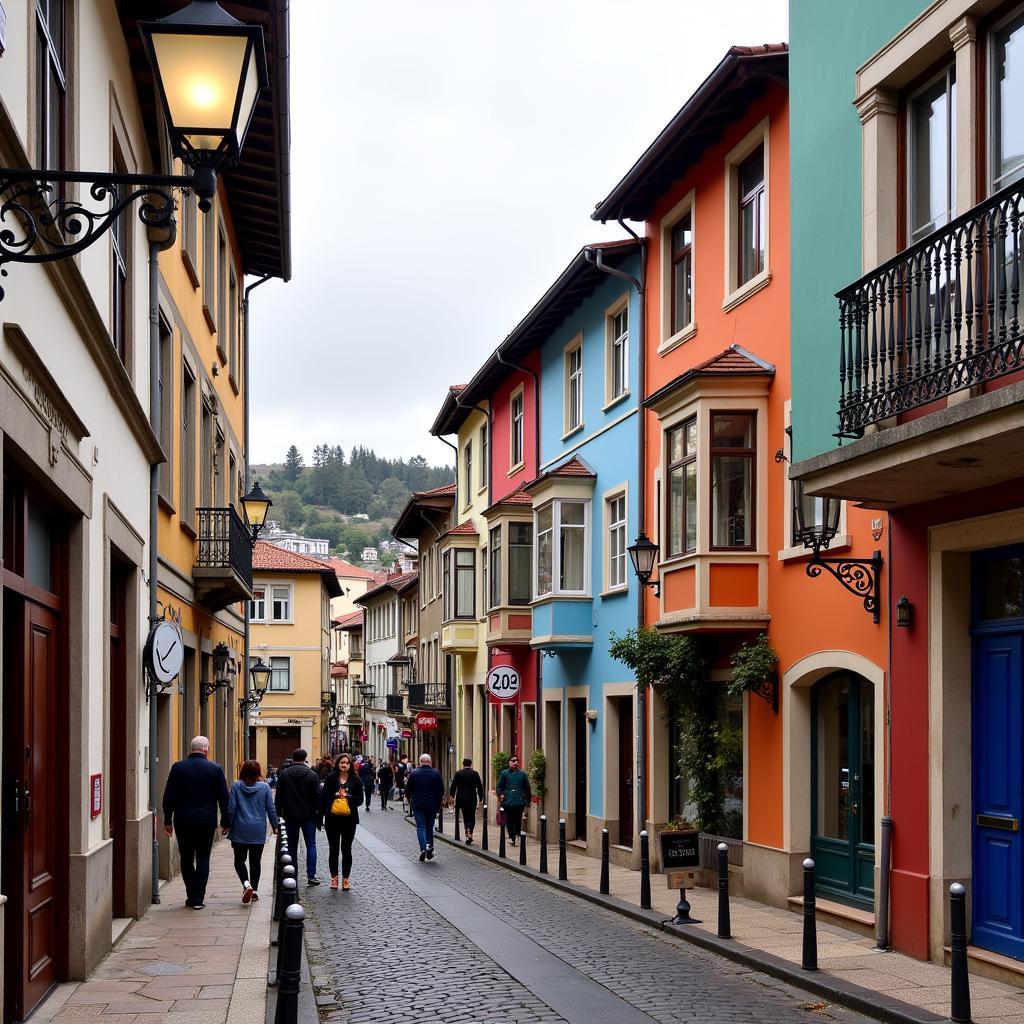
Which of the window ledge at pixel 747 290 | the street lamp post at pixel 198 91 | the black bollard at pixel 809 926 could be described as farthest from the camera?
the window ledge at pixel 747 290

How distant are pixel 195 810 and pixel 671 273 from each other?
1042 centimetres

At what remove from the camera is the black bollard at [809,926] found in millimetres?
10812

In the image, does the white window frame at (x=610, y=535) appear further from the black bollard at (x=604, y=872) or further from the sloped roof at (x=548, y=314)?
the black bollard at (x=604, y=872)

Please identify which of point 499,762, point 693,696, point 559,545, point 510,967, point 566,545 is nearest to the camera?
point 510,967

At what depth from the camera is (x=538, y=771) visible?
27109 mm

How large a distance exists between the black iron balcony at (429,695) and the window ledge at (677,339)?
2290cm

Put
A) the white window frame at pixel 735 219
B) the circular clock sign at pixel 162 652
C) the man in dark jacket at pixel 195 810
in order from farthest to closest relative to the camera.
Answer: the white window frame at pixel 735 219 < the man in dark jacket at pixel 195 810 < the circular clock sign at pixel 162 652

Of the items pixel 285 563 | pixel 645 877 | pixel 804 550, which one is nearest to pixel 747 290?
pixel 804 550

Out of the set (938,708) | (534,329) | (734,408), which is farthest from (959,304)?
(534,329)

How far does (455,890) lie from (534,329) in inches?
485

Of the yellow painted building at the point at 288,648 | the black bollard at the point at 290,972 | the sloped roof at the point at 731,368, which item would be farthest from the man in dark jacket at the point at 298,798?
the yellow painted building at the point at 288,648

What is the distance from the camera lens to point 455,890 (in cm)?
1819

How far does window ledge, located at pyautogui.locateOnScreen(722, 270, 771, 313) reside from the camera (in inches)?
653

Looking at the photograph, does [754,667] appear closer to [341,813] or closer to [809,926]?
[809,926]
